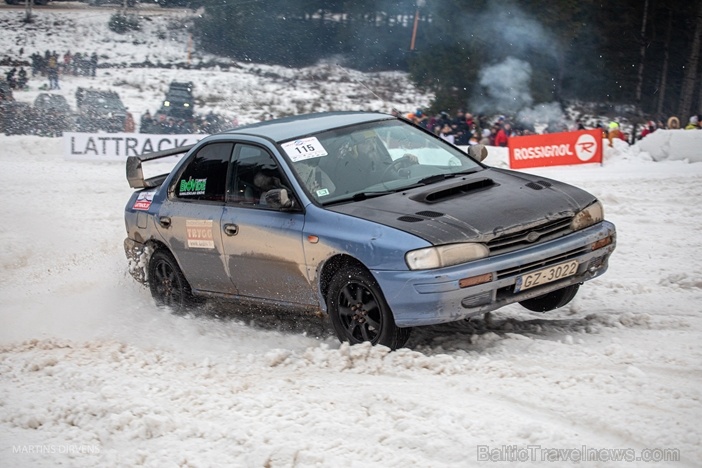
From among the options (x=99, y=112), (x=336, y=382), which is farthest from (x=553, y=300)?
(x=99, y=112)

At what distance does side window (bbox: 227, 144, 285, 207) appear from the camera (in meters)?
6.74

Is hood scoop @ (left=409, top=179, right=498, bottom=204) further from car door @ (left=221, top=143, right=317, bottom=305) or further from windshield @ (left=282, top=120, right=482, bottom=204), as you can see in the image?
car door @ (left=221, top=143, right=317, bottom=305)

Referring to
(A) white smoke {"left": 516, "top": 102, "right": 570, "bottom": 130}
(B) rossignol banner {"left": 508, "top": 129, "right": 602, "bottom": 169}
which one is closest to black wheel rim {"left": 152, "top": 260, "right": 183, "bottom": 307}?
(B) rossignol banner {"left": 508, "top": 129, "right": 602, "bottom": 169}

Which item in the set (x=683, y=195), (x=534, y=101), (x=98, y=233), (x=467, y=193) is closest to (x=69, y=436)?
(x=467, y=193)

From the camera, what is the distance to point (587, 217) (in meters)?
6.39

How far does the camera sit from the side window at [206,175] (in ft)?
23.5

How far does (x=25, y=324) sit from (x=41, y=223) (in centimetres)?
617

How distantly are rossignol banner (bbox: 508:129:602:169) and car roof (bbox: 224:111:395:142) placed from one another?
11.7 metres

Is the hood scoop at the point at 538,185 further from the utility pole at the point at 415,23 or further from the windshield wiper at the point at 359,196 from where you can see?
the utility pole at the point at 415,23

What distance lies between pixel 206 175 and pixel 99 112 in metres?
25.8

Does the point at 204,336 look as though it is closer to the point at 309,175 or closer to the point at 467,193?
the point at 309,175

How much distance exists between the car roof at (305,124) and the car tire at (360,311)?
1.39 meters

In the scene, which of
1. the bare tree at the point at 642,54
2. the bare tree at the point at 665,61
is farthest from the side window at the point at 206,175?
the bare tree at the point at 642,54

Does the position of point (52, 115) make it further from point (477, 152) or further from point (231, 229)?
point (477, 152)
